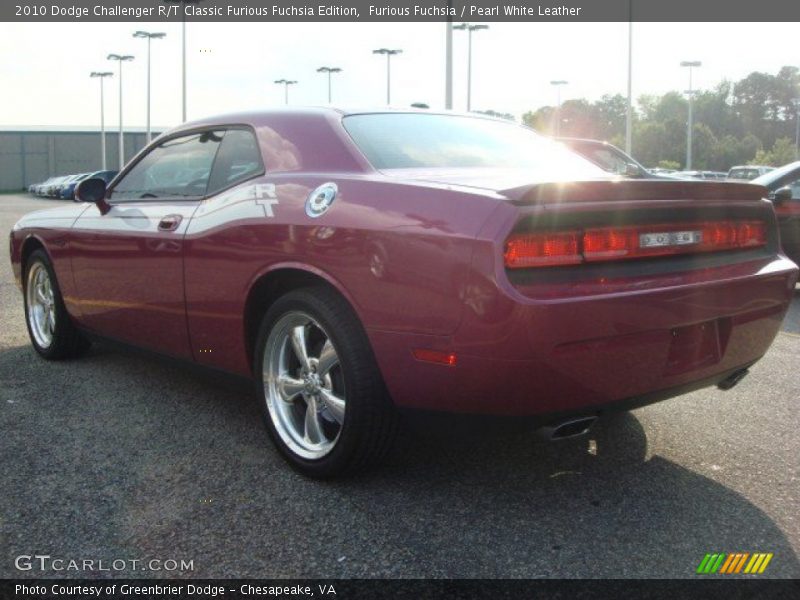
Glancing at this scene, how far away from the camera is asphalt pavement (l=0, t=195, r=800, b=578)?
2.61m

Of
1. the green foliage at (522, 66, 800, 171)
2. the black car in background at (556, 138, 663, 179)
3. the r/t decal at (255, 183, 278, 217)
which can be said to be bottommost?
the r/t decal at (255, 183, 278, 217)

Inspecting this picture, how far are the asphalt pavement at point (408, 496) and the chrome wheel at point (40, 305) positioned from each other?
1088 mm

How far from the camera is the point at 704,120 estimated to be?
10762cm

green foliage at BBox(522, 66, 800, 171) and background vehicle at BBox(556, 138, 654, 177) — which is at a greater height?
green foliage at BBox(522, 66, 800, 171)

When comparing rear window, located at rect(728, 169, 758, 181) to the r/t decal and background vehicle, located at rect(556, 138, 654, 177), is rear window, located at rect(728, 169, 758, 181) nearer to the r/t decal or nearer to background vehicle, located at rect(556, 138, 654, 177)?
background vehicle, located at rect(556, 138, 654, 177)

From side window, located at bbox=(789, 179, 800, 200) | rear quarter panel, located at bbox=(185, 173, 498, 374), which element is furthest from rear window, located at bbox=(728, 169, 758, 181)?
rear quarter panel, located at bbox=(185, 173, 498, 374)

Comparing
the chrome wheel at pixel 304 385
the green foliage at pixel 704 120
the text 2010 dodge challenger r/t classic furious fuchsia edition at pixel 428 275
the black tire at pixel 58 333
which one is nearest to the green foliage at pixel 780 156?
the green foliage at pixel 704 120

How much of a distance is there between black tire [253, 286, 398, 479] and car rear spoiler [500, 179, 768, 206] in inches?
29.7

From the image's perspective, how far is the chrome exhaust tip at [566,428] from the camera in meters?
2.79

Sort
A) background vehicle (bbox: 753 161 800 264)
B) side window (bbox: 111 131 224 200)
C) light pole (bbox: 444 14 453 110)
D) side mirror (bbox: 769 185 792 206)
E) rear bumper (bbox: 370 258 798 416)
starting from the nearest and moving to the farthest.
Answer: rear bumper (bbox: 370 258 798 416), side window (bbox: 111 131 224 200), side mirror (bbox: 769 185 792 206), background vehicle (bbox: 753 161 800 264), light pole (bbox: 444 14 453 110)

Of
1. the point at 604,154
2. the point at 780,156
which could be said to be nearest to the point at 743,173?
the point at 604,154

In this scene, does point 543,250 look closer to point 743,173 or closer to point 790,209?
point 790,209

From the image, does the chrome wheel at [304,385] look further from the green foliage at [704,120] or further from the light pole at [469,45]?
the green foliage at [704,120]

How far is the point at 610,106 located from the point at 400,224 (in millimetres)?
129340
